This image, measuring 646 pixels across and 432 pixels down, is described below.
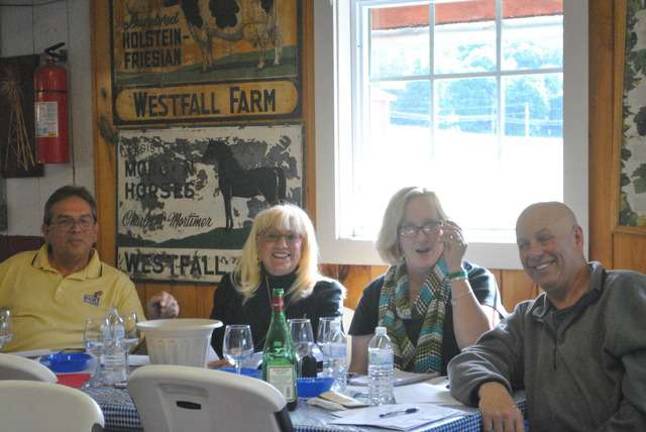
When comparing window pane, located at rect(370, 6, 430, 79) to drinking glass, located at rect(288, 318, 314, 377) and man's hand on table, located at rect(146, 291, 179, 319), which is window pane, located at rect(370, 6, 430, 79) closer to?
man's hand on table, located at rect(146, 291, 179, 319)

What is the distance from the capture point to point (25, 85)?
15.1 ft

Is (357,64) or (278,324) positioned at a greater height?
(357,64)

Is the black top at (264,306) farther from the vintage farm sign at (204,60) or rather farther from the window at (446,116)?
the vintage farm sign at (204,60)

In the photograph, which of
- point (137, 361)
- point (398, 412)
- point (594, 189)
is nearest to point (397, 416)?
point (398, 412)

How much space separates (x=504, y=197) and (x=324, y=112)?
2.70ft

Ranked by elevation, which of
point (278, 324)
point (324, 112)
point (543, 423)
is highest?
point (324, 112)

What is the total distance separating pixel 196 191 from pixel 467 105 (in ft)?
4.18

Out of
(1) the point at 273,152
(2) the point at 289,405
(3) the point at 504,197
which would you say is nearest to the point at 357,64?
(1) the point at 273,152

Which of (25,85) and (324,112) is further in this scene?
(25,85)

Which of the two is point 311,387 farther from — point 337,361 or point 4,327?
point 4,327

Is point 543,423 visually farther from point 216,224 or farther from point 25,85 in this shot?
point 25,85

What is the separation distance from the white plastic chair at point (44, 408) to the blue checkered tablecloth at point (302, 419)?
360 millimetres

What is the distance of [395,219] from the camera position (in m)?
3.31

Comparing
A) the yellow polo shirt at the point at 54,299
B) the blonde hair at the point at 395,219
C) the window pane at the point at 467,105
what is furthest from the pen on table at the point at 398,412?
the window pane at the point at 467,105
